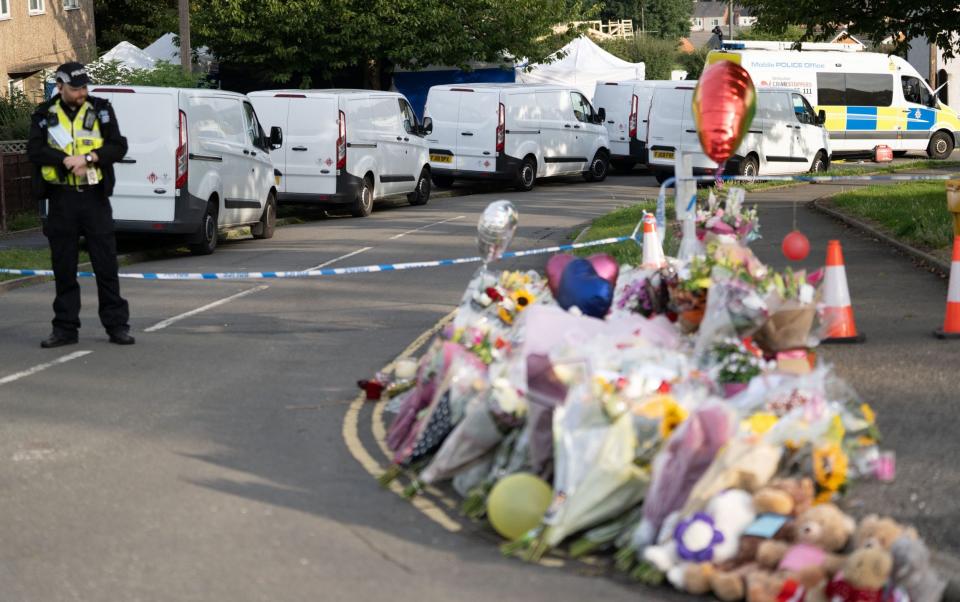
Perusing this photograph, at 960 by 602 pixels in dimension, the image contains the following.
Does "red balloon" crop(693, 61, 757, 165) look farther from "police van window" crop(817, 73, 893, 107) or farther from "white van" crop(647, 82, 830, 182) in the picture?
"police van window" crop(817, 73, 893, 107)

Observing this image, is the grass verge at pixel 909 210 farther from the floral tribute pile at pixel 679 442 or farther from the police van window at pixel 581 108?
the police van window at pixel 581 108

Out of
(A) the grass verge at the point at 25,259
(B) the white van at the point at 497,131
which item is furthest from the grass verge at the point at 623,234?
(A) the grass verge at the point at 25,259

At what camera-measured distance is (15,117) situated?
25.7m

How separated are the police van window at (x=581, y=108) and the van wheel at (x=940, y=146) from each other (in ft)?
41.1

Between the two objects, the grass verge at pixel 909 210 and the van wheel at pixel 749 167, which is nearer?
the grass verge at pixel 909 210

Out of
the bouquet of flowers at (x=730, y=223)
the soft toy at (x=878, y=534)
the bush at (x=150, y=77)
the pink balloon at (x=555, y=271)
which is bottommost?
the soft toy at (x=878, y=534)

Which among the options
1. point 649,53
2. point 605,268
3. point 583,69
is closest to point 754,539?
point 605,268

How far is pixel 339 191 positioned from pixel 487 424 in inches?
680

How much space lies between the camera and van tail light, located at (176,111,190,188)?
17500 mm

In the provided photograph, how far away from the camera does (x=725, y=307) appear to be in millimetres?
7305

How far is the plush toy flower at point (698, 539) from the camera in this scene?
18.4 ft

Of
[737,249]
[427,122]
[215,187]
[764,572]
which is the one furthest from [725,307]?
[427,122]

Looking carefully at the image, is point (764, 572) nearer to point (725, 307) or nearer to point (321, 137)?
point (725, 307)

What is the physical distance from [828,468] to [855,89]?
34.3 meters
